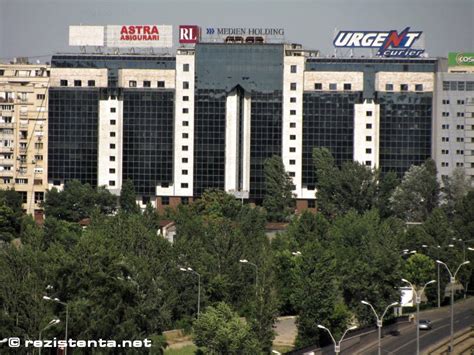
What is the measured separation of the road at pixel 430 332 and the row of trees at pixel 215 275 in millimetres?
3636

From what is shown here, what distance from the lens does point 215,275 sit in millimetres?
135875

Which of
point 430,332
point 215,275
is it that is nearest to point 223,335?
point 430,332

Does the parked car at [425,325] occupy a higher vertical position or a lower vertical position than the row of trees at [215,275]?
lower

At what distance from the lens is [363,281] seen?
13475 centimetres

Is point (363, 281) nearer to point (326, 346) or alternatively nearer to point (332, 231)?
point (326, 346)

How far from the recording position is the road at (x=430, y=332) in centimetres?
11931

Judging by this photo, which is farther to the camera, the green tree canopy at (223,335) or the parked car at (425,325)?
the parked car at (425,325)

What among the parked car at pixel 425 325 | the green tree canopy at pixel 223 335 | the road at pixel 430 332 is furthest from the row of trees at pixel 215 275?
the road at pixel 430 332

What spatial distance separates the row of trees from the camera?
11181cm

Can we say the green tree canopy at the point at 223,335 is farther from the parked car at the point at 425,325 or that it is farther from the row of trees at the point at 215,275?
the parked car at the point at 425,325

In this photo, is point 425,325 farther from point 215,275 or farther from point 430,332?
point 215,275

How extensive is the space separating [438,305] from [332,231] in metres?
20.8

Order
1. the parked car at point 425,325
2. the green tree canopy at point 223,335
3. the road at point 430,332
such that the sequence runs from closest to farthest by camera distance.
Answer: the green tree canopy at point 223,335
the road at point 430,332
the parked car at point 425,325

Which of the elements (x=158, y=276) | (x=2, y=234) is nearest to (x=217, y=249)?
(x=158, y=276)
